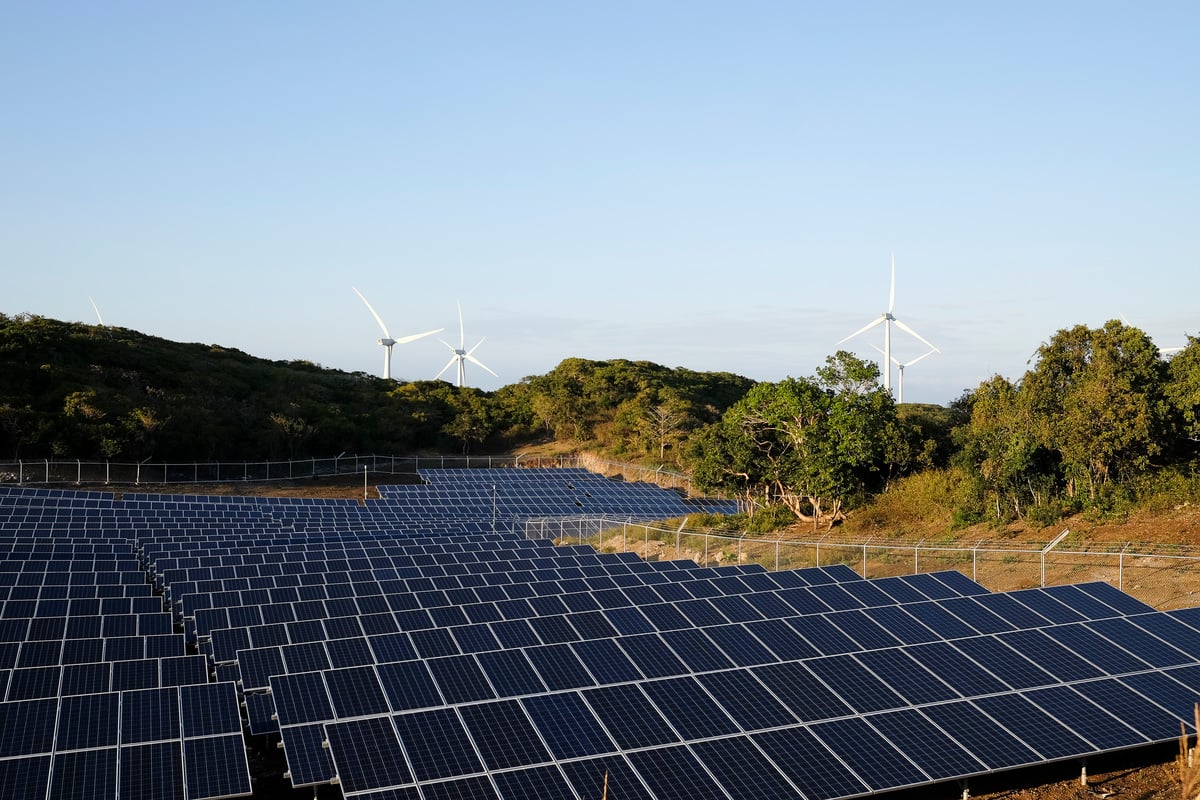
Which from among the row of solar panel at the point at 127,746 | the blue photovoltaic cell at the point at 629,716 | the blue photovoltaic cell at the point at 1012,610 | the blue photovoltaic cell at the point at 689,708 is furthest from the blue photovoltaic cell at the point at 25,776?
the blue photovoltaic cell at the point at 1012,610

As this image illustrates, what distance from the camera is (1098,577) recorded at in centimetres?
2822

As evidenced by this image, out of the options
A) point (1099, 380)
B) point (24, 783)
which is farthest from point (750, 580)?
point (1099, 380)

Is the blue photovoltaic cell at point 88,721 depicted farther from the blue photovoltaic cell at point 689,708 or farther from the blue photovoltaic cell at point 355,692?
the blue photovoltaic cell at point 689,708

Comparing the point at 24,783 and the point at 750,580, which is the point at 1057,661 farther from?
the point at 24,783

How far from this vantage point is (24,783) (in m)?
10.8

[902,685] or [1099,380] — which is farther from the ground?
[1099,380]

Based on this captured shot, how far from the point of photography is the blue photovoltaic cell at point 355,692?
42.2 feet

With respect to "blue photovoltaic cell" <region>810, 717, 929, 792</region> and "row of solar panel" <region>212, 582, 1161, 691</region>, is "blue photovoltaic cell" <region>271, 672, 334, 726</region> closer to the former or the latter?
"row of solar panel" <region>212, 582, 1161, 691</region>

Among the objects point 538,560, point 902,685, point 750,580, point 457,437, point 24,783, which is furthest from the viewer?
point 457,437

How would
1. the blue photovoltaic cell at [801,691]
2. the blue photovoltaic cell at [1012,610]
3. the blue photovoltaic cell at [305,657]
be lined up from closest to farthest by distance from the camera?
the blue photovoltaic cell at [801,691]
the blue photovoltaic cell at [305,657]
the blue photovoltaic cell at [1012,610]

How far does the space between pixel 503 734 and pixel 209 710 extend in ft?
13.4

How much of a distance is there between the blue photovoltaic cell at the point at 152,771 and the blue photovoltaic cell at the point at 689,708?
20.7ft

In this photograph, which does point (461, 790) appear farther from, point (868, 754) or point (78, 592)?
point (78, 592)

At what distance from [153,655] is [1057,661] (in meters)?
16.4
